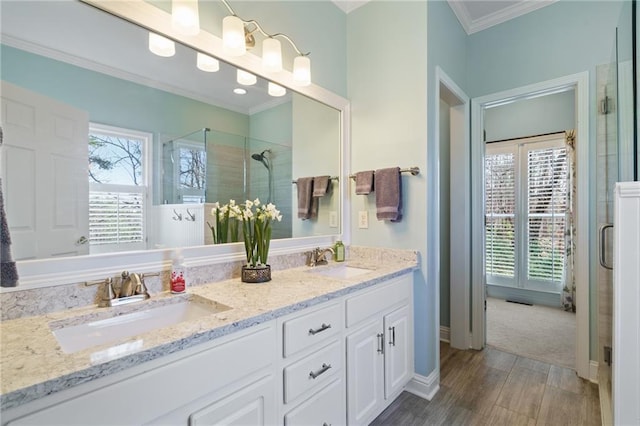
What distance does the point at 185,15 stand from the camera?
4.35 ft

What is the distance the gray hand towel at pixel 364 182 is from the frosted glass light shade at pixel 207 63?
1.16 meters

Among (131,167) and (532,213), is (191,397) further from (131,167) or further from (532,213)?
(532,213)

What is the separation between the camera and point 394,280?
1835mm

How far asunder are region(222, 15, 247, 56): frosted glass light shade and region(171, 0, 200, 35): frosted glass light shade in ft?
0.56

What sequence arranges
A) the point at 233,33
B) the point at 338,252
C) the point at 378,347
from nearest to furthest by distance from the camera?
the point at 233,33 → the point at 378,347 → the point at 338,252

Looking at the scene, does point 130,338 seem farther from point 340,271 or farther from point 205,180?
point 340,271

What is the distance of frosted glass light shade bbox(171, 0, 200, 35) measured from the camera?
1.32 metres

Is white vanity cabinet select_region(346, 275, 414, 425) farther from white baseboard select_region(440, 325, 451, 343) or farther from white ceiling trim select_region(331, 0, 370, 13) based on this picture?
white ceiling trim select_region(331, 0, 370, 13)

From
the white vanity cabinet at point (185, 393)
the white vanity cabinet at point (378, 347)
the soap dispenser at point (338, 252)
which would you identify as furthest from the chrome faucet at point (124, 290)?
the soap dispenser at point (338, 252)

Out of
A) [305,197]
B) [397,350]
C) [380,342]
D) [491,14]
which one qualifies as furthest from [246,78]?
[491,14]

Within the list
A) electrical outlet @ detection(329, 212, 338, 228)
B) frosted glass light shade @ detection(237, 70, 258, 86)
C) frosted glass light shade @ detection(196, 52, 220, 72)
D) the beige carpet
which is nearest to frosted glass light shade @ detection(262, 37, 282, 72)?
frosted glass light shade @ detection(237, 70, 258, 86)

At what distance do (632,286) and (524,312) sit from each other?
2834 millimetres

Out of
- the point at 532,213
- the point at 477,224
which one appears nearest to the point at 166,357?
the point at 477,224

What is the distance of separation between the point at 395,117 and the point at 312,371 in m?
1.68
